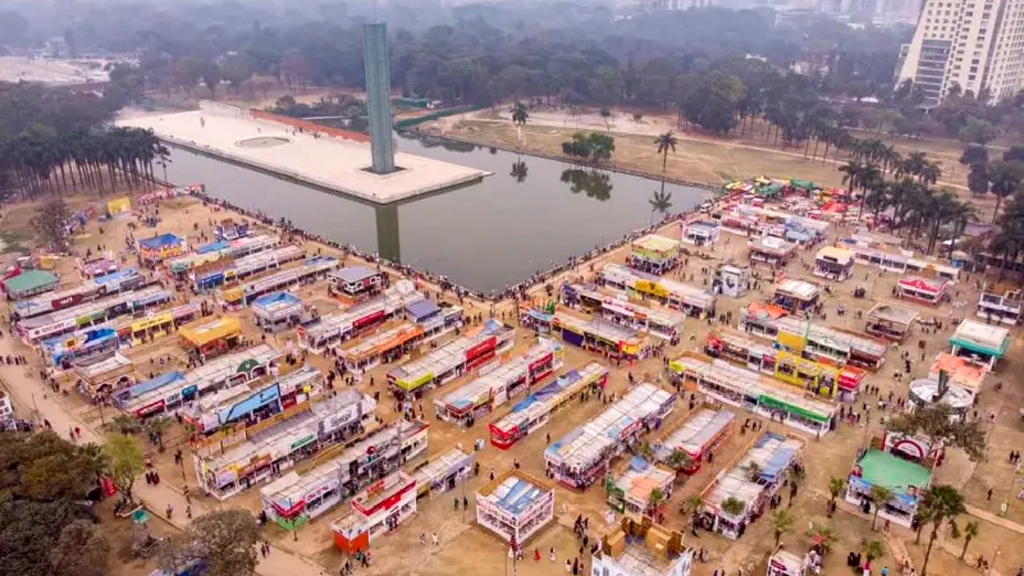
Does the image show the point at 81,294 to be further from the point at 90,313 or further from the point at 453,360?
the point at 453,360

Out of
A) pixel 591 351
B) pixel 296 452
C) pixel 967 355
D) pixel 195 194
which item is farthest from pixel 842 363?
pixel 195 194

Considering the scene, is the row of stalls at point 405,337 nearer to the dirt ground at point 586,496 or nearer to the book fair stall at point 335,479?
the dirt ground at point 586,496

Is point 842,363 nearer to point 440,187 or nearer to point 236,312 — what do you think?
point 236,312

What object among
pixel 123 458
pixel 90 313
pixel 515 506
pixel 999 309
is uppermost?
pixel 123 458

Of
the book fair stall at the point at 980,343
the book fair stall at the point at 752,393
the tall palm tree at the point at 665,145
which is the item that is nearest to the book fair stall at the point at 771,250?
the book fair stall at the point at 980,343

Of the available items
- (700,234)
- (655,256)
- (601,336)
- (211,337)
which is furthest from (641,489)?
(700,234)
